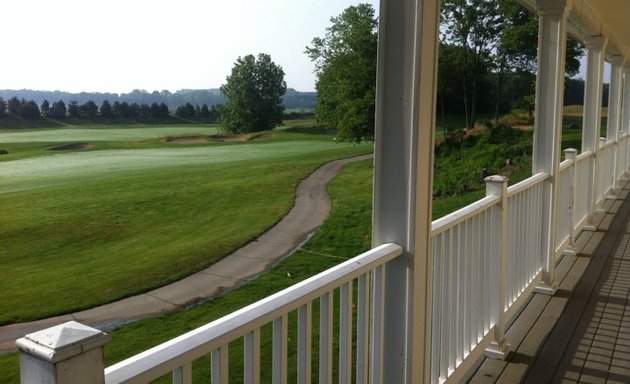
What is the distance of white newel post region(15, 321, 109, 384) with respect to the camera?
79cm

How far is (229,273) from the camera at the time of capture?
2.43m

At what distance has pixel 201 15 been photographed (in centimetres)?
235

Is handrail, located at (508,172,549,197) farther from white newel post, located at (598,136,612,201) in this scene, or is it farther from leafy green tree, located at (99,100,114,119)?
white newel post, located at (598,136,612,201)

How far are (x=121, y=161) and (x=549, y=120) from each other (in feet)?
9.20

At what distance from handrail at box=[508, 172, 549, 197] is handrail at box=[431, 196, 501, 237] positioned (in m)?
0.35

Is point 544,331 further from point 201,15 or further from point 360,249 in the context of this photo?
point 201,15

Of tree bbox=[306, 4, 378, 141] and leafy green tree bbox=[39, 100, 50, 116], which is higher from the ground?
tree bbox=[306, 4, 378, 141]

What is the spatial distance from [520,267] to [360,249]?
0.96 meters

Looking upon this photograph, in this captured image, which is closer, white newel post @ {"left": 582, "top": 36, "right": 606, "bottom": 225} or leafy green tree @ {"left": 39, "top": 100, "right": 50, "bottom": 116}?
leafy green tree @ {"left": 39, "top": 100, "right": 50, "bottom": 116}

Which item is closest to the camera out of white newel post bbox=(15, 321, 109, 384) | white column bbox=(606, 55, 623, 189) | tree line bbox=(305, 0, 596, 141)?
white newel post bbox=(15, 321, 109, 384)

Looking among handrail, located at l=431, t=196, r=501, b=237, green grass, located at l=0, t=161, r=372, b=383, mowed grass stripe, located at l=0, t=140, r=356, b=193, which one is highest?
mowed grass stripe, located at l=0, t=140, r=356, b=193

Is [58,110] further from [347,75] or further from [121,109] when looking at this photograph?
[347,75]

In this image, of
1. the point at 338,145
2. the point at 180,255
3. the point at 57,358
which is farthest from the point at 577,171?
the point at 57,358

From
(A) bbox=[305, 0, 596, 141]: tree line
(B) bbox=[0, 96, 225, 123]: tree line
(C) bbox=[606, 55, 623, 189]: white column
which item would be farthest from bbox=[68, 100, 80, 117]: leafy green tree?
(C) bbox=[606, 55, 623, 189]: white column
